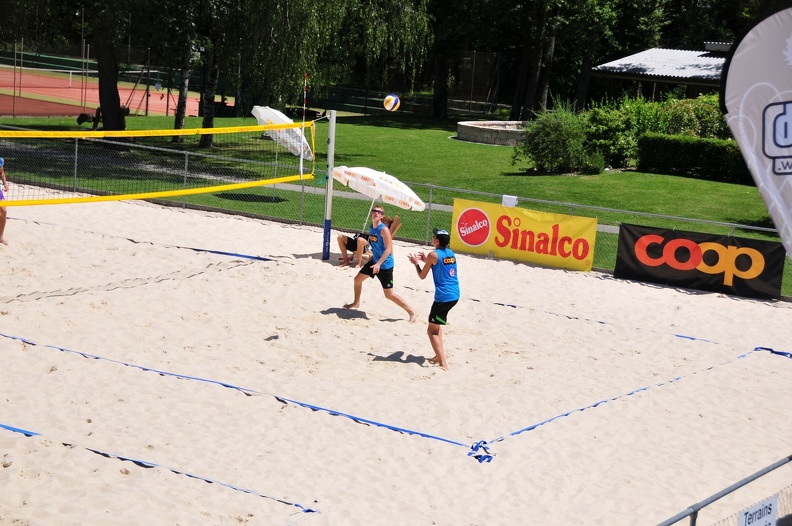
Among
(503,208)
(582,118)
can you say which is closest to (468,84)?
(582,118)

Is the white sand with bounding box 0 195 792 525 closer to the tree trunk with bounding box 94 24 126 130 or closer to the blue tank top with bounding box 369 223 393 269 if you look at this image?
the blue tank top with bounding box 369 223 393 269

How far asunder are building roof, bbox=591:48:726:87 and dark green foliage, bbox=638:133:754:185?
8167 mm

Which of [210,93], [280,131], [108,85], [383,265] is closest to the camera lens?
[383,265]

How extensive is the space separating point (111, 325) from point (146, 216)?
270 inches

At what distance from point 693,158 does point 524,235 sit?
38.0 ft

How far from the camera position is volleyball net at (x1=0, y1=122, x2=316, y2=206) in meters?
20.1

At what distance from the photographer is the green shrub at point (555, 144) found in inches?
1020

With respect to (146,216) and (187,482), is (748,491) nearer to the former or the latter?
(187,482)

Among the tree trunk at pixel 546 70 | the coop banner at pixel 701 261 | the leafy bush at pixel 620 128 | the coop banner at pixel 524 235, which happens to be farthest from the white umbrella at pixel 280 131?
the tree trunk at pixel 546 70

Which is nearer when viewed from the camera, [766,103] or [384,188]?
[766,103]

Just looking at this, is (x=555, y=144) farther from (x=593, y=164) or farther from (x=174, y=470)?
(x=174, y=470)

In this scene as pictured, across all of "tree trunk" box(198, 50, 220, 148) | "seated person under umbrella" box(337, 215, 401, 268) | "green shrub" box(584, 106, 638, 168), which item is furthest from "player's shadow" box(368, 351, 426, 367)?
"green shrub" box(584, 106, 638, 168)

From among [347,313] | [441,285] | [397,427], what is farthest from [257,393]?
[347,313]

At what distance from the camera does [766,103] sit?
592 centimetres
